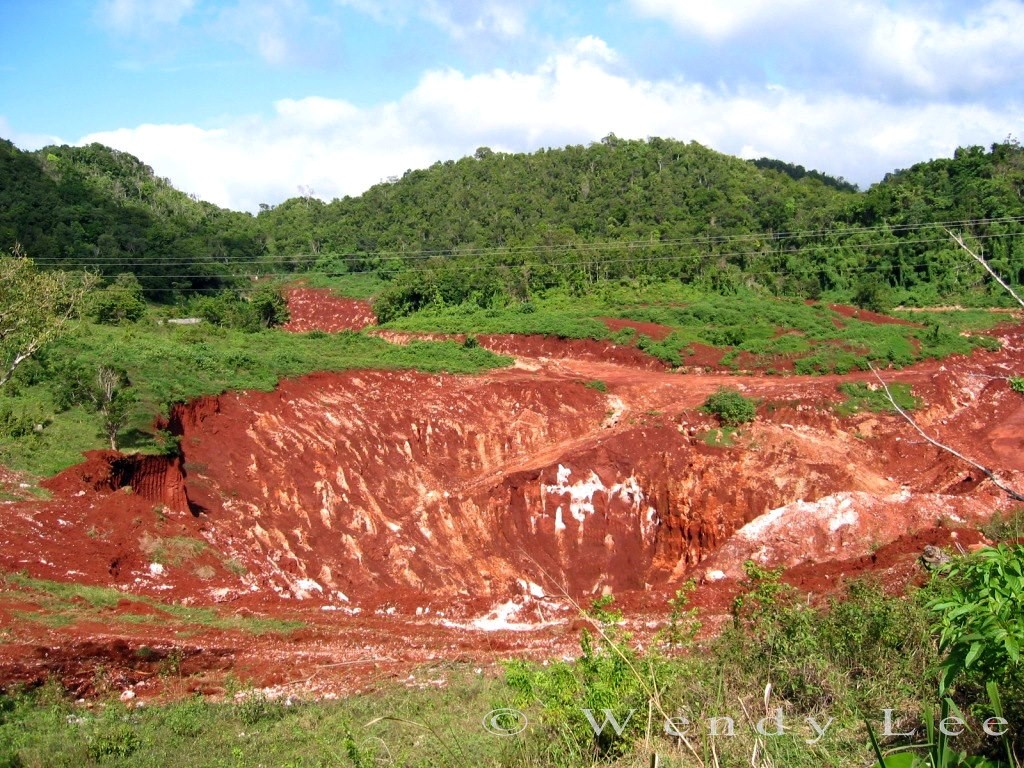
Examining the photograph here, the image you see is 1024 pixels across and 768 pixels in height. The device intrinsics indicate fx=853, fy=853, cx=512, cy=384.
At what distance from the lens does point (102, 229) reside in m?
45.9

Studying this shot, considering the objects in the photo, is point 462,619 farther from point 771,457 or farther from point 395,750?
point 771,457

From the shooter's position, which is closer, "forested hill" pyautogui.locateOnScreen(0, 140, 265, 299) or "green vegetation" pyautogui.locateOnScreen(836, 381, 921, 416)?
"green vegetation" pyautogui.locateOnScreen(836, 381, 921, 416)

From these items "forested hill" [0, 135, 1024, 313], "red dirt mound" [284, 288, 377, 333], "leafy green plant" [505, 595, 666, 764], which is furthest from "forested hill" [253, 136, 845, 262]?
"leafy green plant" [505, 595, 666, 764]

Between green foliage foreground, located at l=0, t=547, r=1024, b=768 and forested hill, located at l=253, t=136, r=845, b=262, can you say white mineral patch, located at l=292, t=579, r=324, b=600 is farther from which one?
forested hill, located at l=253, t=136, r=845, b=262

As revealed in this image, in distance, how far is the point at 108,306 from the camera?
32.5 metres

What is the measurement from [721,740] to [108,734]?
6.22 m

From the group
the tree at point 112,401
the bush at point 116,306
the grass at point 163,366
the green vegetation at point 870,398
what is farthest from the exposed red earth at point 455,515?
the bush at point 116,306

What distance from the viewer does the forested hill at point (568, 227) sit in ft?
141

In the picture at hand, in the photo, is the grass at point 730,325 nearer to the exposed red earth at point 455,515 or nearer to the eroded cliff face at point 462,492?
the exposed red earth at point 455,515

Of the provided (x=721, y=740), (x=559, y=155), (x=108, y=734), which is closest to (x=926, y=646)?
(x=721, y=740)

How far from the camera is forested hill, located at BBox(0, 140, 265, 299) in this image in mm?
42375

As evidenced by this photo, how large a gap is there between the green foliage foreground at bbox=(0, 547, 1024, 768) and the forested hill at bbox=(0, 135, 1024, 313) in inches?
1342

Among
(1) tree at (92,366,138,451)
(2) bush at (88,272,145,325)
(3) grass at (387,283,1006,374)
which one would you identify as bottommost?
(1) tree at (92,366,138,451)

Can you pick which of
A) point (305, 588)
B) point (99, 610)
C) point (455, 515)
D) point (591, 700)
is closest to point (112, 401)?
point (305, 588)
